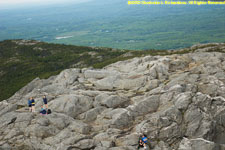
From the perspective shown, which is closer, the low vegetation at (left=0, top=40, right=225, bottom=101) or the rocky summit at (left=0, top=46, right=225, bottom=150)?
the rocky summit at (left=0, top=46, right=225, bottom=150)

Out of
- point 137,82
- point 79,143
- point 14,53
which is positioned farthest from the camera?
point 14,53

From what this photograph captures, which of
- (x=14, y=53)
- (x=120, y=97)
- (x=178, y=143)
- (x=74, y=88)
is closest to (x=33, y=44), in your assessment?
(x=14, y=53)

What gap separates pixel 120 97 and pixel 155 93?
573cm

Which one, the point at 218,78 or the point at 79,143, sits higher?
the point at 218,78

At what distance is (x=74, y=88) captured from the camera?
40812mm

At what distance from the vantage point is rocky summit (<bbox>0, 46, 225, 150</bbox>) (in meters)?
26.6

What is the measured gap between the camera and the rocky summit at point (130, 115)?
26.6m

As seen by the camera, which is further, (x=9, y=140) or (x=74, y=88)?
(x=74, y=88)

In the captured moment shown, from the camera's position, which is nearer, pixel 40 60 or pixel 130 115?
pixel 130 115

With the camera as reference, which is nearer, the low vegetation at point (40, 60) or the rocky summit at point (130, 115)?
the rocky summit at point (130, 115)

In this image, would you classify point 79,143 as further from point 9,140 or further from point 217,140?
point 217,140

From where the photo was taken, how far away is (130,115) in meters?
30.6

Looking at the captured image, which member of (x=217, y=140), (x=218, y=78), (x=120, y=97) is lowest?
(x=217, y=140)

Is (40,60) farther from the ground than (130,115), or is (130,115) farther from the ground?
(130,115)
